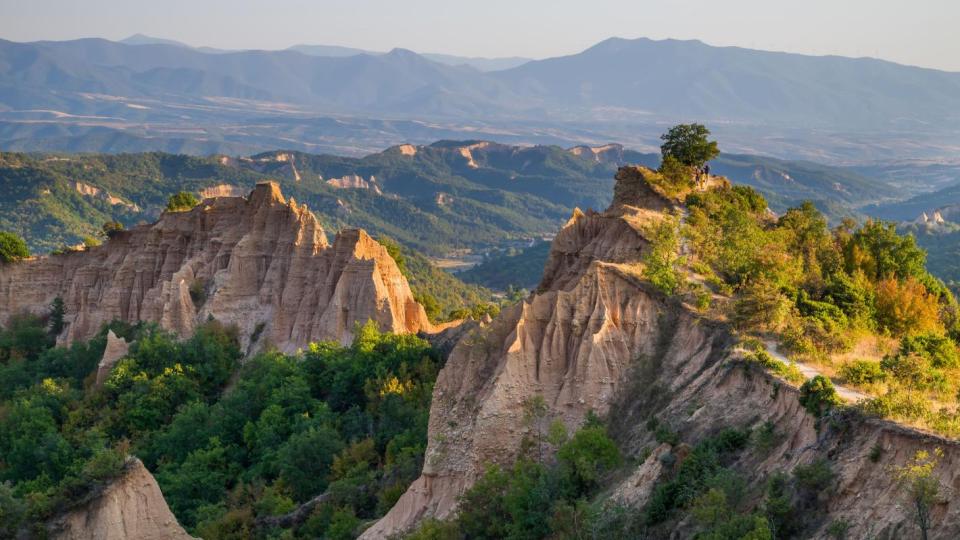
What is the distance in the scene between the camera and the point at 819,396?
22953 millimetres

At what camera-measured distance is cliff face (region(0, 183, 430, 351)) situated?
167 feet

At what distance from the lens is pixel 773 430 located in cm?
2377

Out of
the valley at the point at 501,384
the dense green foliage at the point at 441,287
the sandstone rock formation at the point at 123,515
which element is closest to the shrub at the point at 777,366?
the valley at the point at 501,384

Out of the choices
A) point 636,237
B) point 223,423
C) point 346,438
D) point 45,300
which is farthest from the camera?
point 45,300

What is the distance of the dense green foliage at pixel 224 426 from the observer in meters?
35.1

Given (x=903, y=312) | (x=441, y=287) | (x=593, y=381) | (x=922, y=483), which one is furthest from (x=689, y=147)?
(x=441, y=287)

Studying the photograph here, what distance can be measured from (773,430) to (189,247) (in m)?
41.0

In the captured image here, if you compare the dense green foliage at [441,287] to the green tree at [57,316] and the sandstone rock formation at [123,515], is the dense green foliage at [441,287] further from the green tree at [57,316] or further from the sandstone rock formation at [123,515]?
the sandstone rock formation at [123,515]

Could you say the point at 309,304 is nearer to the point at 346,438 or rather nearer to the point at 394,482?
the point at 346,438

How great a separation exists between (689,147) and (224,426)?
25.0 m

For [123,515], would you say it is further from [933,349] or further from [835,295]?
[933,349]

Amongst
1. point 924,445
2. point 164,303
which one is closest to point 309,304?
point 164,303

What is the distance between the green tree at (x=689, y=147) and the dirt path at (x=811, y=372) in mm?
23085

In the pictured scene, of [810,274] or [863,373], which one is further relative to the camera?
[810,274]
